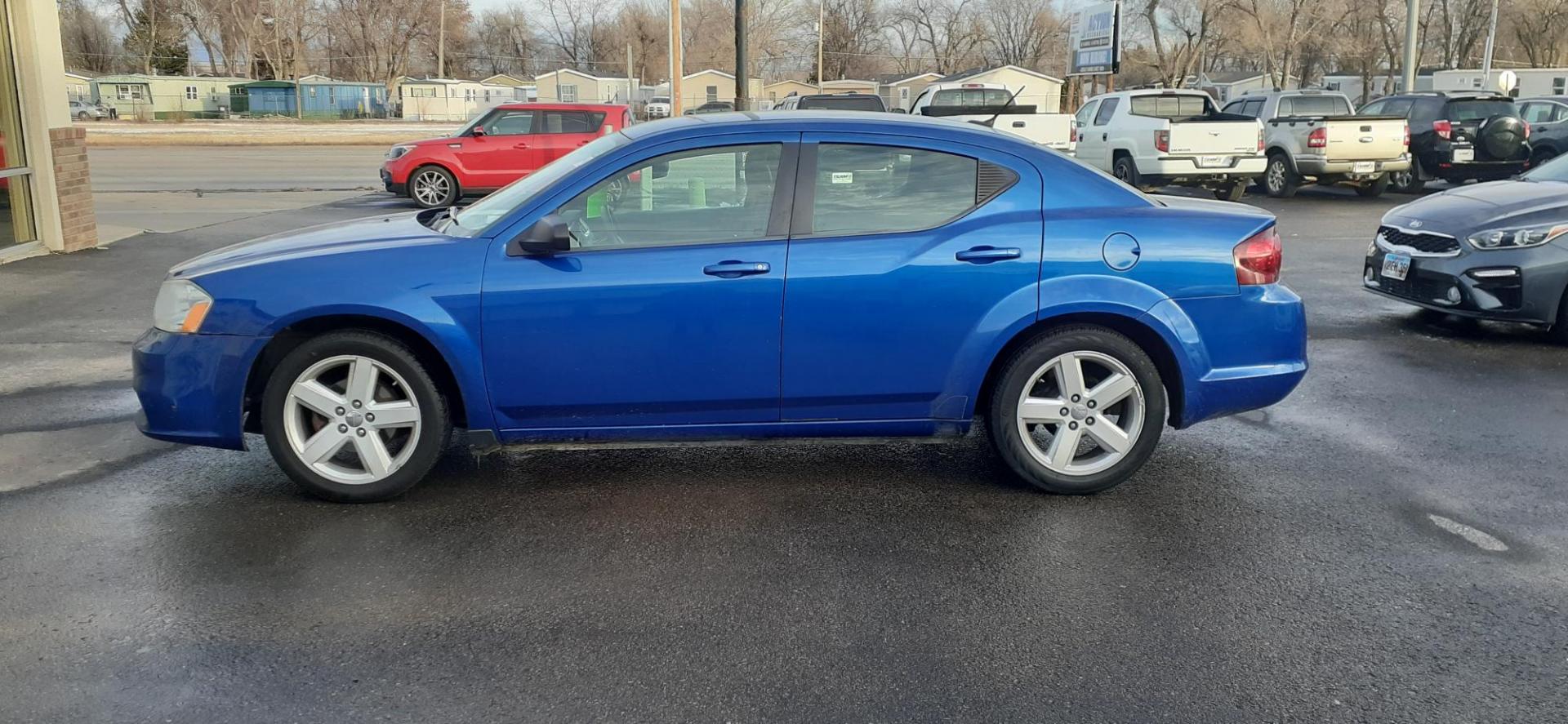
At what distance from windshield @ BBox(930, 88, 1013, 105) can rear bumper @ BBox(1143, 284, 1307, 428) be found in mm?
17049

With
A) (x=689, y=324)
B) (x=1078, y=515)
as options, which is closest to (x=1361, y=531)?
(x=1078, y=515)

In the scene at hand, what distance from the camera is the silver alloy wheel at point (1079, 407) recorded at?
16.4ft

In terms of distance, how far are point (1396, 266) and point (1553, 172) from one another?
1.92 metres

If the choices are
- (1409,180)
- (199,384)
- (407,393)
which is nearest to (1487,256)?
(407,393)

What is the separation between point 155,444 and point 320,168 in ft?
78.6

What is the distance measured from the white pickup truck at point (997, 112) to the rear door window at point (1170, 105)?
4.38 feet

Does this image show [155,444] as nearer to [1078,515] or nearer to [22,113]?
[1078,515]

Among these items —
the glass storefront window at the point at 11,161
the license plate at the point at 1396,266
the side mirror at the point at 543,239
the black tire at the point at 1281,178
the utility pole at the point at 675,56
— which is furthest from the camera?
the utility pole at the point at 675,56

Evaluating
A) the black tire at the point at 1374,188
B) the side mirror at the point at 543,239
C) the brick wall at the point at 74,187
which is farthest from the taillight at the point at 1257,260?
the black tire at the point at 1374,188

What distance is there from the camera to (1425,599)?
161 inches

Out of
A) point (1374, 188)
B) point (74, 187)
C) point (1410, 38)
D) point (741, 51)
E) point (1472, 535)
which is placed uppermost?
point (1410, 38)

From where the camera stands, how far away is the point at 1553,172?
9414 mm

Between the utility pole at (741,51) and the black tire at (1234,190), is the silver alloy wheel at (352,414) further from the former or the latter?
the black tire at (1234,190)

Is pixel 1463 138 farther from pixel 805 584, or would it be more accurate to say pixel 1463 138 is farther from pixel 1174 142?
pixel 805 584
